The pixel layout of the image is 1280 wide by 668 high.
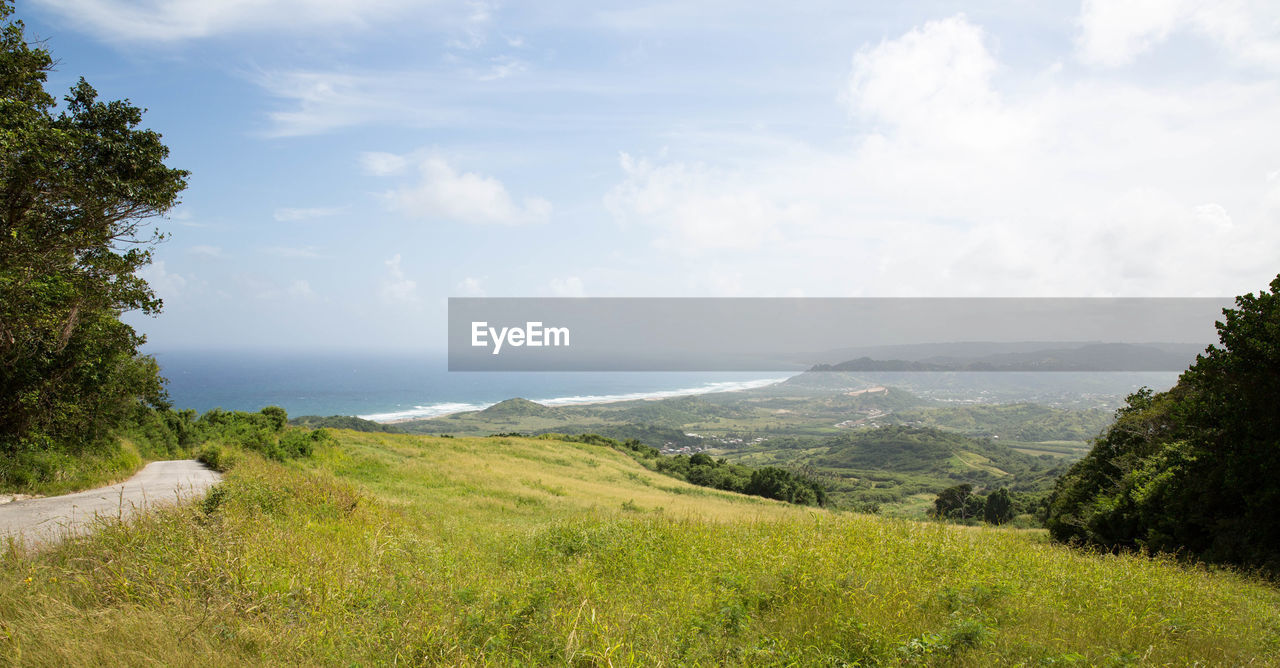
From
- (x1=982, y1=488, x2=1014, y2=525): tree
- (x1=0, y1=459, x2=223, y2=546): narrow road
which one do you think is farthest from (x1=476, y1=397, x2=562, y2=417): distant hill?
(x1=0, y1=459, x2=223, y2=546): narrow road

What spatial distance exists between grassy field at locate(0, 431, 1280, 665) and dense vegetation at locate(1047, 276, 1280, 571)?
4000mm

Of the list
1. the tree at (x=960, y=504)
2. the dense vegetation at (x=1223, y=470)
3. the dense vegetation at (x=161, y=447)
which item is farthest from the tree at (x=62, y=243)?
the tree at (x=960, y=504)

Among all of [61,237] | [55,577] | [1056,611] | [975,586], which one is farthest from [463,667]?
[61,237]

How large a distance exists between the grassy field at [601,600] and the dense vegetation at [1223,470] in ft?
13.1

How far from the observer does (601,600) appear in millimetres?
5723

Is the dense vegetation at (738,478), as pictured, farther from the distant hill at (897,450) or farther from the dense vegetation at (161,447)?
the distant hill at (897,450)

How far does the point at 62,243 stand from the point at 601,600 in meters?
16.4

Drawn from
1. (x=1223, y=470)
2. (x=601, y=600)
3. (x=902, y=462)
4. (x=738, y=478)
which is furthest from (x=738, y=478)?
(x=902, y=462)

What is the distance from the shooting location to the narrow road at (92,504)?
7926mm

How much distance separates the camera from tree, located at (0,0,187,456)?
457 inches

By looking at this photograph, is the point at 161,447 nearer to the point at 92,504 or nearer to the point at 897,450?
the point at 92,504

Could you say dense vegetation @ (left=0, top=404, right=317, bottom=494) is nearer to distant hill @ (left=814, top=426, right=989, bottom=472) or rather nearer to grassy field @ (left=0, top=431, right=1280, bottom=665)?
grassy field @ (left=0, top=431, right=1280, bottom=665)

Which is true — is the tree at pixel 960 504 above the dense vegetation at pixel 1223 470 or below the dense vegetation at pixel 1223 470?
below

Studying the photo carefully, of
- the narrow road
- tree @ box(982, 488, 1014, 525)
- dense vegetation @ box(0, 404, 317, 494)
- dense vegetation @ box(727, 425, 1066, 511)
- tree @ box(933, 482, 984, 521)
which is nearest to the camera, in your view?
the narrow road
